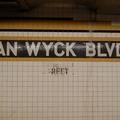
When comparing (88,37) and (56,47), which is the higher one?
(88,37)

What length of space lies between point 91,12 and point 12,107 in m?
2.56

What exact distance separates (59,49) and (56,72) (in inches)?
19.0

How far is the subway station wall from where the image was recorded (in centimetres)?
341

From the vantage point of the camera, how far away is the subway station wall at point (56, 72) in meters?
3.41

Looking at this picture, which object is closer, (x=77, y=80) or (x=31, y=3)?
(x=31, y=3)

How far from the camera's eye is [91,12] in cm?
344

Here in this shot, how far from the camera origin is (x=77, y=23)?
344 centimetres

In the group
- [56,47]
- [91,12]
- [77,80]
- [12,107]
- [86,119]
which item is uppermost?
[91,12]

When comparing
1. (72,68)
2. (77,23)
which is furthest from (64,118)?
(77,23)

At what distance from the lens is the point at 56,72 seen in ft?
11.3

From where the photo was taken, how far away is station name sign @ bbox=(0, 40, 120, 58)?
3.42 m

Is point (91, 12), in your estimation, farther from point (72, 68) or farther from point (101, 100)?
point (101, 100)

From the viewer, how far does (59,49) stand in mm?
3438

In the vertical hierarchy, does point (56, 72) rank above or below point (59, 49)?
below
